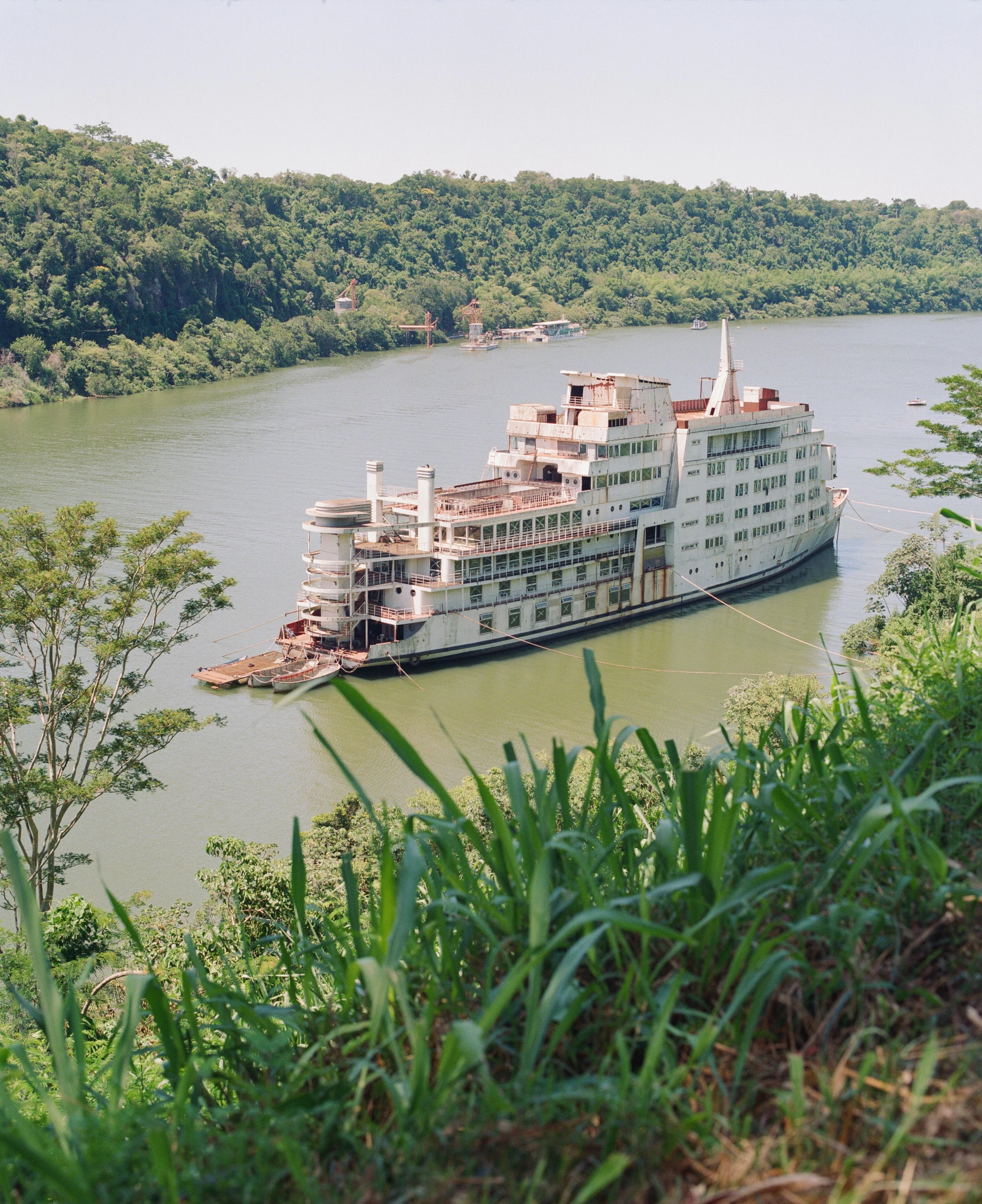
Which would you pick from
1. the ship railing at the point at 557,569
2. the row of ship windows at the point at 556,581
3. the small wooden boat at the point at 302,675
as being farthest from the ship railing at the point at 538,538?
the small wooden boat at the point at 302,675

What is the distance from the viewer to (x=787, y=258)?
79750 mm

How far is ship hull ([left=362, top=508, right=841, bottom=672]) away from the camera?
54.9 feet

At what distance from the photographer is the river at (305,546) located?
483 inches

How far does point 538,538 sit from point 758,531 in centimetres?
556

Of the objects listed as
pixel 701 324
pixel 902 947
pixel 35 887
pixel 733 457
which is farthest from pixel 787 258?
pixel 902 947

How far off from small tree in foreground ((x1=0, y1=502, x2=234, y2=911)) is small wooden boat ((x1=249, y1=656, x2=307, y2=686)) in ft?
14.5

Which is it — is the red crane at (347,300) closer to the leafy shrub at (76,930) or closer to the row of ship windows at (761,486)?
the row of ship windows at (761,486)

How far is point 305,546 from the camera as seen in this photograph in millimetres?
21594

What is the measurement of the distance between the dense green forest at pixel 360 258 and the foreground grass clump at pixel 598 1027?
135ft

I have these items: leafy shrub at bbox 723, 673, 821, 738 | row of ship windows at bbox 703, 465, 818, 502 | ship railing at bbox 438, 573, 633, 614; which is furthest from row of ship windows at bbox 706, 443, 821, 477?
leafy shrub at bbox 723, 673, 821, 738

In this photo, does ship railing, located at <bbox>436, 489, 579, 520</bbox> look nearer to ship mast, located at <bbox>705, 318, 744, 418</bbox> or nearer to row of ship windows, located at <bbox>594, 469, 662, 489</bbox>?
row of ship windows, located at <bbox>594, 469, 662, 489</bbox>

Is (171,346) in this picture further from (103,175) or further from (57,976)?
(57,976)

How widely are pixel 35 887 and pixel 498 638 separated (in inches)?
391

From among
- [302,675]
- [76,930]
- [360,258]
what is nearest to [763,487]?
[302,675]
